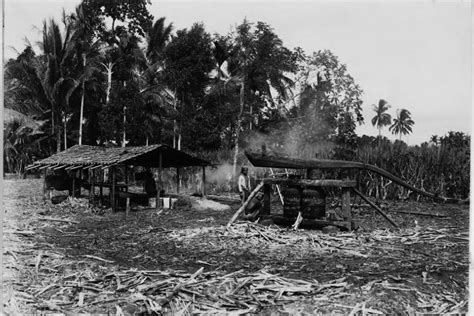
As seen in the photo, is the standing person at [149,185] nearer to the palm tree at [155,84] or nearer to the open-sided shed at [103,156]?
the open-sided shed at [103,156]

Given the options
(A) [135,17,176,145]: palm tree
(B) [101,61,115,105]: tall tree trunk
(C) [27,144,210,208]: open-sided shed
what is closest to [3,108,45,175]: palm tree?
(C) [27,144,210,208]: open-sided shed

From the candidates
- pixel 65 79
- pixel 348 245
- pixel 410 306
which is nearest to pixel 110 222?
pixel 65 79

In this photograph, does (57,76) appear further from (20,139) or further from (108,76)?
(20,139)

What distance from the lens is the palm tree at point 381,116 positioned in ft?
26.6

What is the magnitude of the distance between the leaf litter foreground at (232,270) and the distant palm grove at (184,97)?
1801 millimetres

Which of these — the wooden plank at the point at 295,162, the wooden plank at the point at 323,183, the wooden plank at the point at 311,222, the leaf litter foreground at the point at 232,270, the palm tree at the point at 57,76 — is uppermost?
the palm tree at the point at 57,76

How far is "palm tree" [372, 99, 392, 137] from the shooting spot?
26.6 feet

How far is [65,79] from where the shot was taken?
921 centimetres

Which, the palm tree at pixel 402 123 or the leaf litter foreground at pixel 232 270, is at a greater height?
the palm tree at pixel 402 123

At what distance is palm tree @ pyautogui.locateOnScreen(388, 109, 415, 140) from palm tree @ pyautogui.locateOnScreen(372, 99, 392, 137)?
16 centimetres

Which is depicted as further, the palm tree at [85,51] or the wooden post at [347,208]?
the wooden post at [347,208]

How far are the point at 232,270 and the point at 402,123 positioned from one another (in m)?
5.17

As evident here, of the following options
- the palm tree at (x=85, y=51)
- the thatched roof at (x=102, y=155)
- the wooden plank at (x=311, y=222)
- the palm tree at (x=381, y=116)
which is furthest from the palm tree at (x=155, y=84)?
the palm tree at (x=381, y=116)

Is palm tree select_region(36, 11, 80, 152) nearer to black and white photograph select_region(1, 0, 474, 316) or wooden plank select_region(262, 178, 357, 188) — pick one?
black and white photograph select_region(1, 0, 474, 316)
